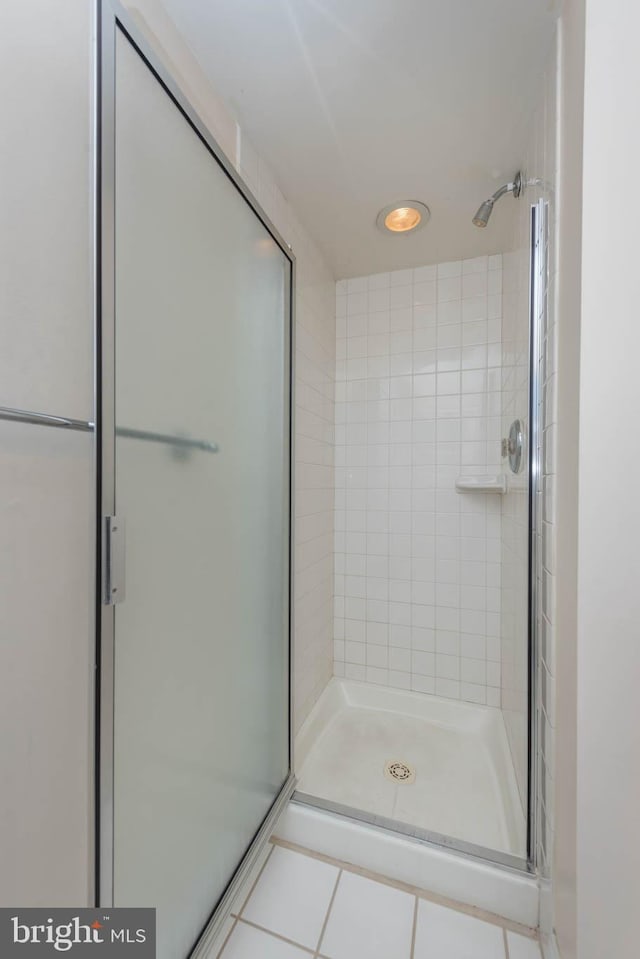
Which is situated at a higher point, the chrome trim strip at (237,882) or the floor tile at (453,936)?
the chrome trim strip at (237,882)

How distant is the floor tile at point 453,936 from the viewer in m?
0.89

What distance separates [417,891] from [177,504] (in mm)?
1254

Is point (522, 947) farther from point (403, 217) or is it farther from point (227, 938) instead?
point (403, 217)

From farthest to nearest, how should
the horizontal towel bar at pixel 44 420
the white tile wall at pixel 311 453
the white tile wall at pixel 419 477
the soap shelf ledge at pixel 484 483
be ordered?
the white tile wall at pixel 419 477
the soap shelf ledge at pixel 484 483
the white tile wall at pixel 311 453
the horizontal towel bar at pixel 44 420

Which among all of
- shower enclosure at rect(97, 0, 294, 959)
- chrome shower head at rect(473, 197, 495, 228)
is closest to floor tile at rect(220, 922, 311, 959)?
shower enclosure at rect(97, 0, 294, 959)

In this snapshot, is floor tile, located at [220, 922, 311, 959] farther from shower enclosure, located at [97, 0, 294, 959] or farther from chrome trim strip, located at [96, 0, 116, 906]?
chrome trim strip, located at [96, 0, 116, 906]

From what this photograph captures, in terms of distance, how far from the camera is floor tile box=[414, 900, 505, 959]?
891 millimetres

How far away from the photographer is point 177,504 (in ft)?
2.49

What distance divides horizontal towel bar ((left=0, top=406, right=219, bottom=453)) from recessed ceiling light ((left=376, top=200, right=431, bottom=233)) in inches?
51.0

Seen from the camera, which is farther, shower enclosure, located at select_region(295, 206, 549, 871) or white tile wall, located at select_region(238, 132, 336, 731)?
white tile wall, located at select_region(238, 132, 336, 731)

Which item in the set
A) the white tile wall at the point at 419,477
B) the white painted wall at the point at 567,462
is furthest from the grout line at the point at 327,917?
the white tile wall at the point at 419,477

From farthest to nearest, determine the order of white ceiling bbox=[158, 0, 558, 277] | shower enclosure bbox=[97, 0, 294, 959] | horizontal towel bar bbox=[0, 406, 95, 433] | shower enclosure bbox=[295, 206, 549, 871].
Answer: shower enclosure bbox=[295, 206, 549, 871] < white ceiling bbox=[158, 0, 558, 277] < shower enclosure bbox=[97, 0, 294, 959] < horizontal towel bar bbox=[0, 406, 95, 433]

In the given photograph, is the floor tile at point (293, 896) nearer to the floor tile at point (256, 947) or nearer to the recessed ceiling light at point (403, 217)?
the floor tile at point (256, 947)

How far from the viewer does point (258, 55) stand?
0.94 metres
